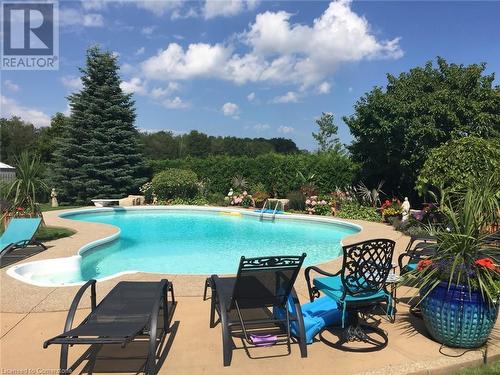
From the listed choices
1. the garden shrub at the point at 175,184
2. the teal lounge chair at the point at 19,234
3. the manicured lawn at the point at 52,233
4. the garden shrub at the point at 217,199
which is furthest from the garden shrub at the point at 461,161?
the garden shrub at the point at 175,184

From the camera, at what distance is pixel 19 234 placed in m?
7.82

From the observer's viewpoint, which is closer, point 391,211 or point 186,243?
point 186,243

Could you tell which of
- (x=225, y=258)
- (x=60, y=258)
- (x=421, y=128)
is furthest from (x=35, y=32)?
(x=421, y=128)

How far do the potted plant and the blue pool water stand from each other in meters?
5.07

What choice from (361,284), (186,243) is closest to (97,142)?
(186,243)

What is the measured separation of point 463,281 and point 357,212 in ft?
38.1

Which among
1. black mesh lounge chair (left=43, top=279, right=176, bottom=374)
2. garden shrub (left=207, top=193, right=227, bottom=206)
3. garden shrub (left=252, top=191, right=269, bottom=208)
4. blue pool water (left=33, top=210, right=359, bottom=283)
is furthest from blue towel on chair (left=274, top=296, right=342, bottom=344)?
garden shrub (left=207, top=193, right=227, bottom=206)

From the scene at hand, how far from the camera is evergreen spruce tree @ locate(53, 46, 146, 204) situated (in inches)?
826

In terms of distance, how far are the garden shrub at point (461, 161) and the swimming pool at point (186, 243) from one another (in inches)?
145

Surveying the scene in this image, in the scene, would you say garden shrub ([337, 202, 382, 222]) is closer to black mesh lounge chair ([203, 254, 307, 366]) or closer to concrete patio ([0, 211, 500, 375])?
concrete patio ([0, 211, 500, 375])

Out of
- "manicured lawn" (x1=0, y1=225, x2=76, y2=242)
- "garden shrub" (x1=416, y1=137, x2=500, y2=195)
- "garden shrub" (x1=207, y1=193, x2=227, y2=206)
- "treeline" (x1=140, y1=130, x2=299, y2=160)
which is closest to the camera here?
"garden shrub" (x1=416, y1=137, x2=500, y2=195)

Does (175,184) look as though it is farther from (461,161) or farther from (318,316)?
(318,316)

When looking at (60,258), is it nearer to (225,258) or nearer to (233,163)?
(225,258)

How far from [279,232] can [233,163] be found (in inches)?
325
